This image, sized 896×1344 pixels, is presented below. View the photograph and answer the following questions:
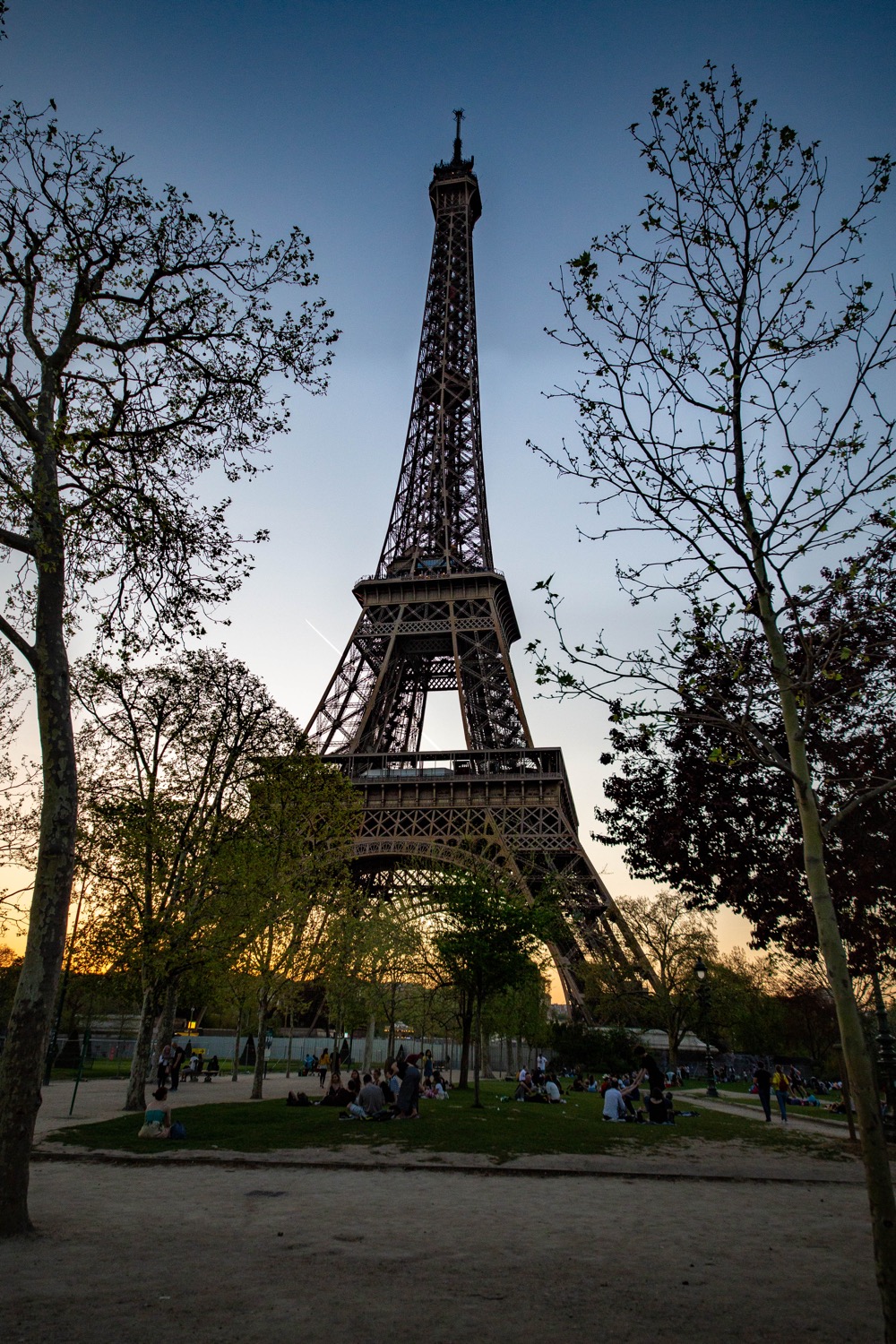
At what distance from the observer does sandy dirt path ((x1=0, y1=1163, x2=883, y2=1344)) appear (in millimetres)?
5426

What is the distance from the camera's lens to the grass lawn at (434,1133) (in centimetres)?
1384

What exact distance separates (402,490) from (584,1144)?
1845 inches

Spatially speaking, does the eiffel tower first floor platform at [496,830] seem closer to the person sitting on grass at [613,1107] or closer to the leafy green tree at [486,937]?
the leafy green tree at [486,937]

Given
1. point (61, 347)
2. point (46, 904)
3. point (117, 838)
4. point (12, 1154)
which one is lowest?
point (12, 1154)

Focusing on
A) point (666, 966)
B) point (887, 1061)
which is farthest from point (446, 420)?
point (887, 1061)

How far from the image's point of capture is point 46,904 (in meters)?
8.05

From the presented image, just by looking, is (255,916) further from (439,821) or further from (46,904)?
(439,821)

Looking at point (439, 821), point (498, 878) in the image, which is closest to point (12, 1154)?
point (498, 878)

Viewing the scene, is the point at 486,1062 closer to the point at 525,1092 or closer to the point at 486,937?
the point at 525,1092

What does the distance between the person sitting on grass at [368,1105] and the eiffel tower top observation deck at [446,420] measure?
37.1 m

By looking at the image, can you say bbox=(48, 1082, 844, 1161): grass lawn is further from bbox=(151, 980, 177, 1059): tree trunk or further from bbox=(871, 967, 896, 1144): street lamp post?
bbox=(151, 980, 177, 1059): tree trunk

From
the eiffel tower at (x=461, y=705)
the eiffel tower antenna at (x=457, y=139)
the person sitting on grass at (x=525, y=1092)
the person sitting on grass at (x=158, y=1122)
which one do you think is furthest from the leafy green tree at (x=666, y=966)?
the eiffel tower antenna at (x=457, y=139)

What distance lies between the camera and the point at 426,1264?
6.86 metres

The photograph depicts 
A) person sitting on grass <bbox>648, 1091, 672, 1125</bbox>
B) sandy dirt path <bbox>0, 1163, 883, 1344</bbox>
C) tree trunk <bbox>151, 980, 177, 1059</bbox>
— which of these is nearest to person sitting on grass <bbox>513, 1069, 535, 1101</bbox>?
person sitting on grass <bbox>648, 1091, 672, 1125</bbox>
